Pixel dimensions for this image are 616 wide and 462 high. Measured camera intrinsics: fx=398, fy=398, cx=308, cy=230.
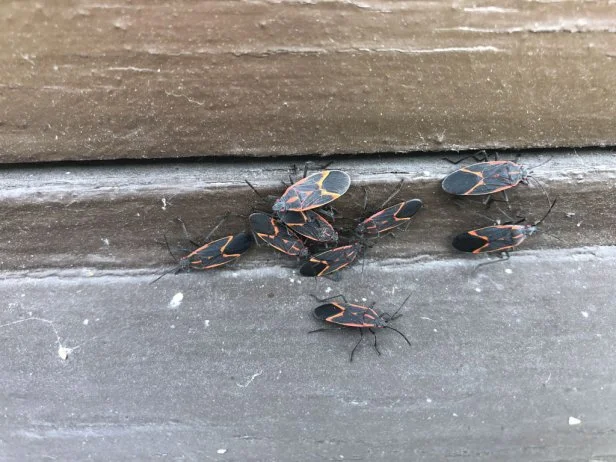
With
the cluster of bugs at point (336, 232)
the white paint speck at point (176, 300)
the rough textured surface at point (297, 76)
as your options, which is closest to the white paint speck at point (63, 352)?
the white paint speck at point (176, 300)

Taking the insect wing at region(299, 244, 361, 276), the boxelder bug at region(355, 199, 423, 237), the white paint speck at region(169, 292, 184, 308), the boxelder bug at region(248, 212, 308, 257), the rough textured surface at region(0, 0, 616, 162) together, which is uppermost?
the rough textured surface at region(0, 0, 616, 162)

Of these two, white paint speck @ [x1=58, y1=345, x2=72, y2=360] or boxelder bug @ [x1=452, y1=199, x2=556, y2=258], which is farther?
boxelder bug @ [x1=452, y1=199, x2=556, y2=258]

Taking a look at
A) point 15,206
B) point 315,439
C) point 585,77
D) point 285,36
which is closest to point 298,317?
point 315,439

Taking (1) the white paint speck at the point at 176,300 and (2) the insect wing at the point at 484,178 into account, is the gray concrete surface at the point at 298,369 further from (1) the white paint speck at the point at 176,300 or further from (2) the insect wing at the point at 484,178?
(2) the insect wing at the point at 484,178

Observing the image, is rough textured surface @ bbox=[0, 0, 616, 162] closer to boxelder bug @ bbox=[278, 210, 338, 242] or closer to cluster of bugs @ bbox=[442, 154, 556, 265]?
cluster of bugs @ bbox=[442, 154, 556, 265]

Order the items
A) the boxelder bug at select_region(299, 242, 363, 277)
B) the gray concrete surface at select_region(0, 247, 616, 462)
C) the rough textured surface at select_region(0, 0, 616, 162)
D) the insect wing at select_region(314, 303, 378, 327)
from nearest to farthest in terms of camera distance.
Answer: the rough textured surface at select_region(0, 0, 616, 162), the gray concrete surface at select_region(0, 247, 616, 462), the insect wing at select_region(314, 303, 378, 327), the boxelder bug at select_region(299, 242, 363, 277)

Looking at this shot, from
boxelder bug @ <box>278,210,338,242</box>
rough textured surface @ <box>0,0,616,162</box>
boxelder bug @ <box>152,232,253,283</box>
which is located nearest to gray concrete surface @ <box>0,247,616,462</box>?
boxelder bug @ <box>152,232,253,283</box>

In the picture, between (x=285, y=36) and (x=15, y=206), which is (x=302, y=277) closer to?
(x=285, y=36)
